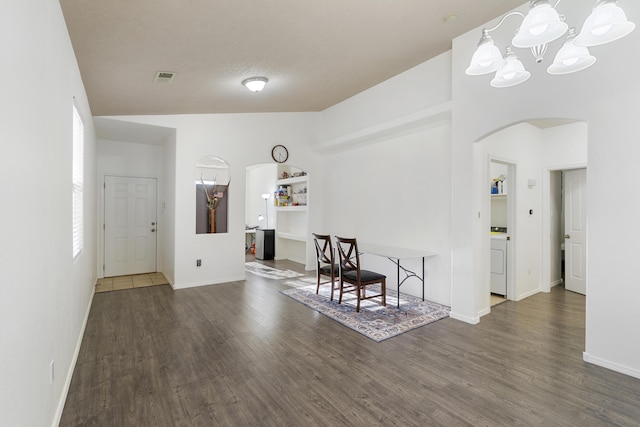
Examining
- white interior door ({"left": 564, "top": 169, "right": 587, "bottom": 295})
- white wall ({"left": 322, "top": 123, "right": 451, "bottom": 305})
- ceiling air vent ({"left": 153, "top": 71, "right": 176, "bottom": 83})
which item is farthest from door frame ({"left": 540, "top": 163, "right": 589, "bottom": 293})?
ceiling air vent ({"left": 153, "top": 71, "right": 176, "bottom": 83})

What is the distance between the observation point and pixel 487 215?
3971 millimetres

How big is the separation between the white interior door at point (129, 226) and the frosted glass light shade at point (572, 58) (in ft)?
21.6

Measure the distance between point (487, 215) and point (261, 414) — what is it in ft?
10.8

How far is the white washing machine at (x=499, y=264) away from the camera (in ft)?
15.6

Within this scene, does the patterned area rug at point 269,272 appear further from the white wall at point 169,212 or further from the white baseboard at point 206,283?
the white wall at point 169,212

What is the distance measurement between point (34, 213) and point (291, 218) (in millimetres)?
6530

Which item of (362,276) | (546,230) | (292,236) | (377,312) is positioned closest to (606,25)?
(362,276)

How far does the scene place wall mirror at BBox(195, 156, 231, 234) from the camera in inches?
217

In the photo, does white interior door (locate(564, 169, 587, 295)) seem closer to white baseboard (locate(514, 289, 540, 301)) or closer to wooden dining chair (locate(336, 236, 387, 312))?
white baseboard (locate(514, 289, 540, 301))

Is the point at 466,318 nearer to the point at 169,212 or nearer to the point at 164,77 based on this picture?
the point at 164,77

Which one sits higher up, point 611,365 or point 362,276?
point 362,276

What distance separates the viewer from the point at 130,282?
5699 millimetres

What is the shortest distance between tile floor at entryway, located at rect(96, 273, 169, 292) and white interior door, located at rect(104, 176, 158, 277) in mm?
251

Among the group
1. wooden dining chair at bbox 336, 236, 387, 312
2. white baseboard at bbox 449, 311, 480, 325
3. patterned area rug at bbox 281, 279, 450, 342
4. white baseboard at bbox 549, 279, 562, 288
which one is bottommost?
patterned area rug at bbox 281, 279, 450, 342
